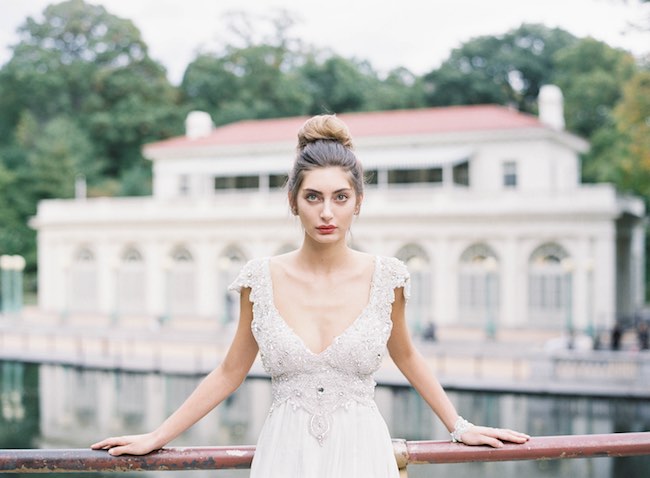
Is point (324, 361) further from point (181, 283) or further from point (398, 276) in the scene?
point (181, 283)

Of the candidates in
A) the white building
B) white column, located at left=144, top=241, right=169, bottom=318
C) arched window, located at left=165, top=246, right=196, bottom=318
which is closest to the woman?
the white building

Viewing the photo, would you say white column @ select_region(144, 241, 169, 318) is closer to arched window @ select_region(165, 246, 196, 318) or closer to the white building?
Answer: the white building

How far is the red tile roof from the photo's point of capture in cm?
3503

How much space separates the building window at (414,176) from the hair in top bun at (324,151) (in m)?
32.3

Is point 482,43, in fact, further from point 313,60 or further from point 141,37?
point 141,37

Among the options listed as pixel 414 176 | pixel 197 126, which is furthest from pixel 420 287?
pixel 197 126

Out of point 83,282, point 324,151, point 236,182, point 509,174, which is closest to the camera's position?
point 324,151

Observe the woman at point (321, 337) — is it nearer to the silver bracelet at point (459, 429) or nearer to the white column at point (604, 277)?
the silver bracelet at point (459, 429)

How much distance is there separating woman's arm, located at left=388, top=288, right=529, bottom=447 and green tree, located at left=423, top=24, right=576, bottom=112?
52.7 metres

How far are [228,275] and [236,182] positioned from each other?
14.3ft

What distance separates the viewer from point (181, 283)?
36.7 meters

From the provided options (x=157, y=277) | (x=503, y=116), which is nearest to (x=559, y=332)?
(x=503, y=116)

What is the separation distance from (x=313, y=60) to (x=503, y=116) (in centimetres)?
2632

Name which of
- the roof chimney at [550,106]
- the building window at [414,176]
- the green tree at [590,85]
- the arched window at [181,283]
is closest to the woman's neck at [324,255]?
the building window at [414,176]
